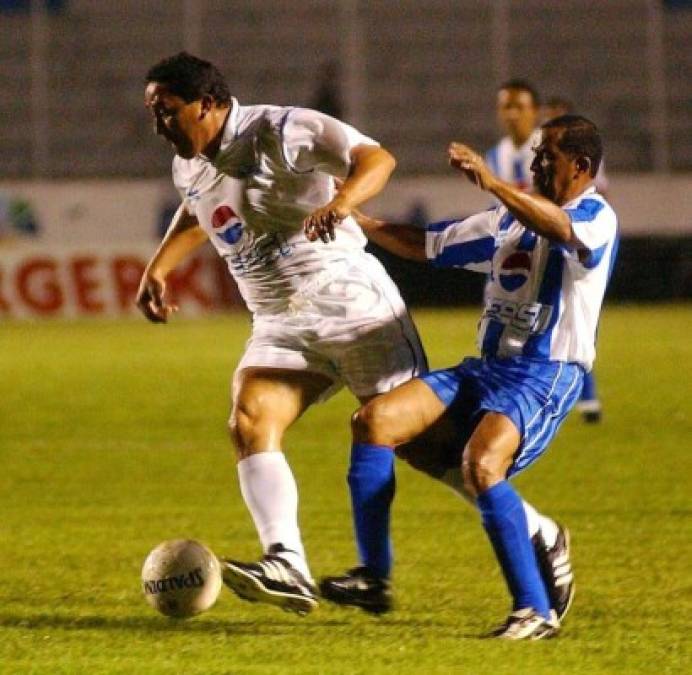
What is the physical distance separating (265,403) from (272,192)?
709 mm

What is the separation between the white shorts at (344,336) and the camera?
19.6 feet

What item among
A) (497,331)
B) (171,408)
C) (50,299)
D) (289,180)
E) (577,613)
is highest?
(289,180)

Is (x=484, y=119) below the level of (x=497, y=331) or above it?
below

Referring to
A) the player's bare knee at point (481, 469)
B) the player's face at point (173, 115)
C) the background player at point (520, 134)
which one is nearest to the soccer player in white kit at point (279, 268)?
the player's face at point (173, 115)

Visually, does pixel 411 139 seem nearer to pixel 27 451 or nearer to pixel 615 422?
pixel 615 422

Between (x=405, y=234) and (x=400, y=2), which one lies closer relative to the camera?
(x=405, y=234)

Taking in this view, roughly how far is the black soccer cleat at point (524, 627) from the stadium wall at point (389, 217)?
752 inches

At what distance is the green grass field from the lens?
518 cm

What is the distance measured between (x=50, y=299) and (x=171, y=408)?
1123 cm

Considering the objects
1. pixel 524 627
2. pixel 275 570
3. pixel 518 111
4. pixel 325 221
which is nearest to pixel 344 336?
pixel 325 221

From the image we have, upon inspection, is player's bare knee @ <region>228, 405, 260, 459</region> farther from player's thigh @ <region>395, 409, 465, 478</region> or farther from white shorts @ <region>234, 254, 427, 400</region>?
player's thigh @ <region>395, 409, 465, 478</region>

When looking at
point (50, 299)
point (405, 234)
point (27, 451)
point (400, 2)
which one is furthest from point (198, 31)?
point (405, 234)

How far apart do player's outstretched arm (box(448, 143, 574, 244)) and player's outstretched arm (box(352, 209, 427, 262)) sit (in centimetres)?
84

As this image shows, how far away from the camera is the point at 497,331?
224 inches
